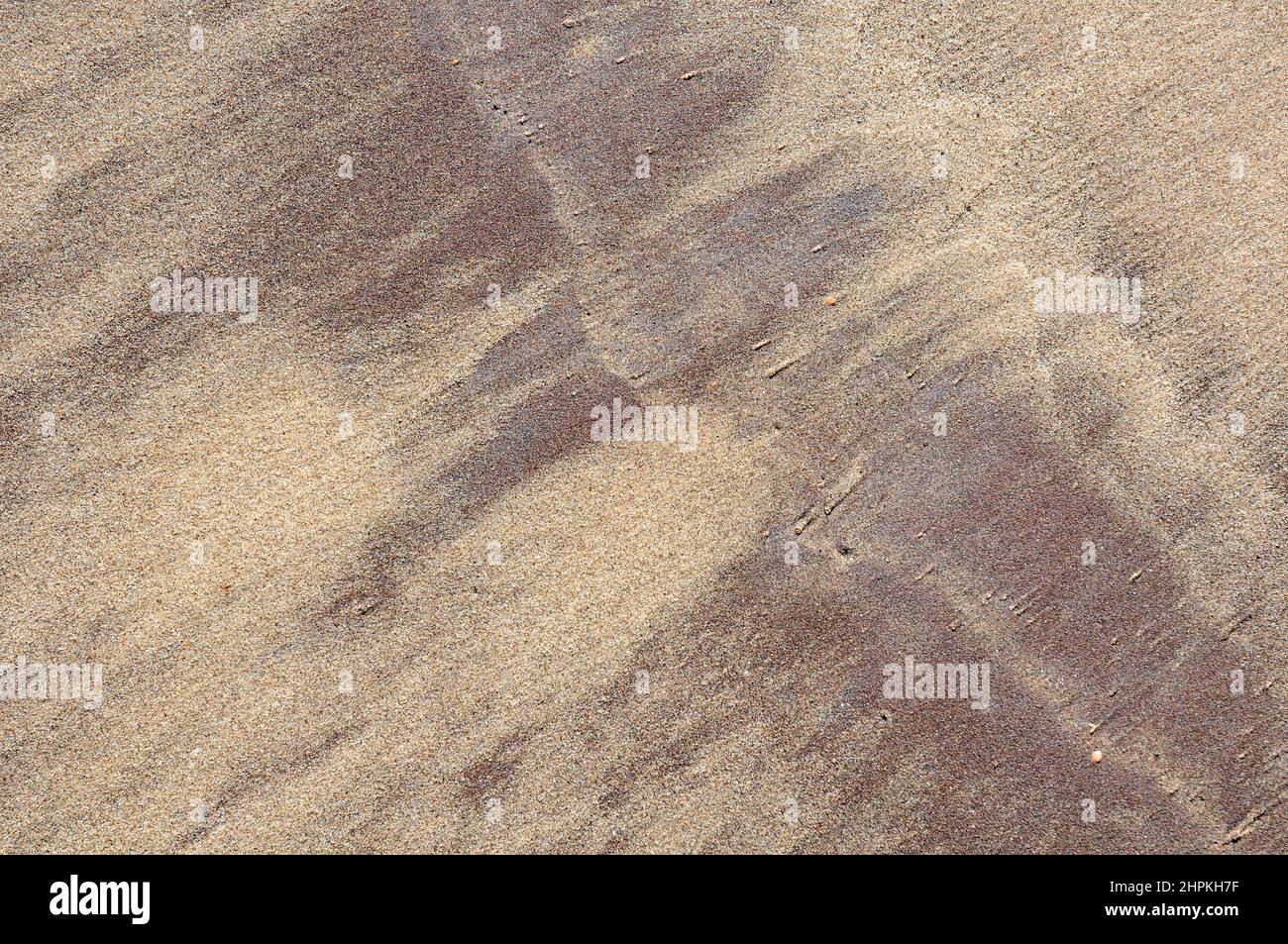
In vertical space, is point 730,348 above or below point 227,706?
above

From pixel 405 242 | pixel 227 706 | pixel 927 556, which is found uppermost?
pixel 405 242

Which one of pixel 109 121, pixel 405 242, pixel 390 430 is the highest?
pixel 109 121

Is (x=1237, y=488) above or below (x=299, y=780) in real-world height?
above
